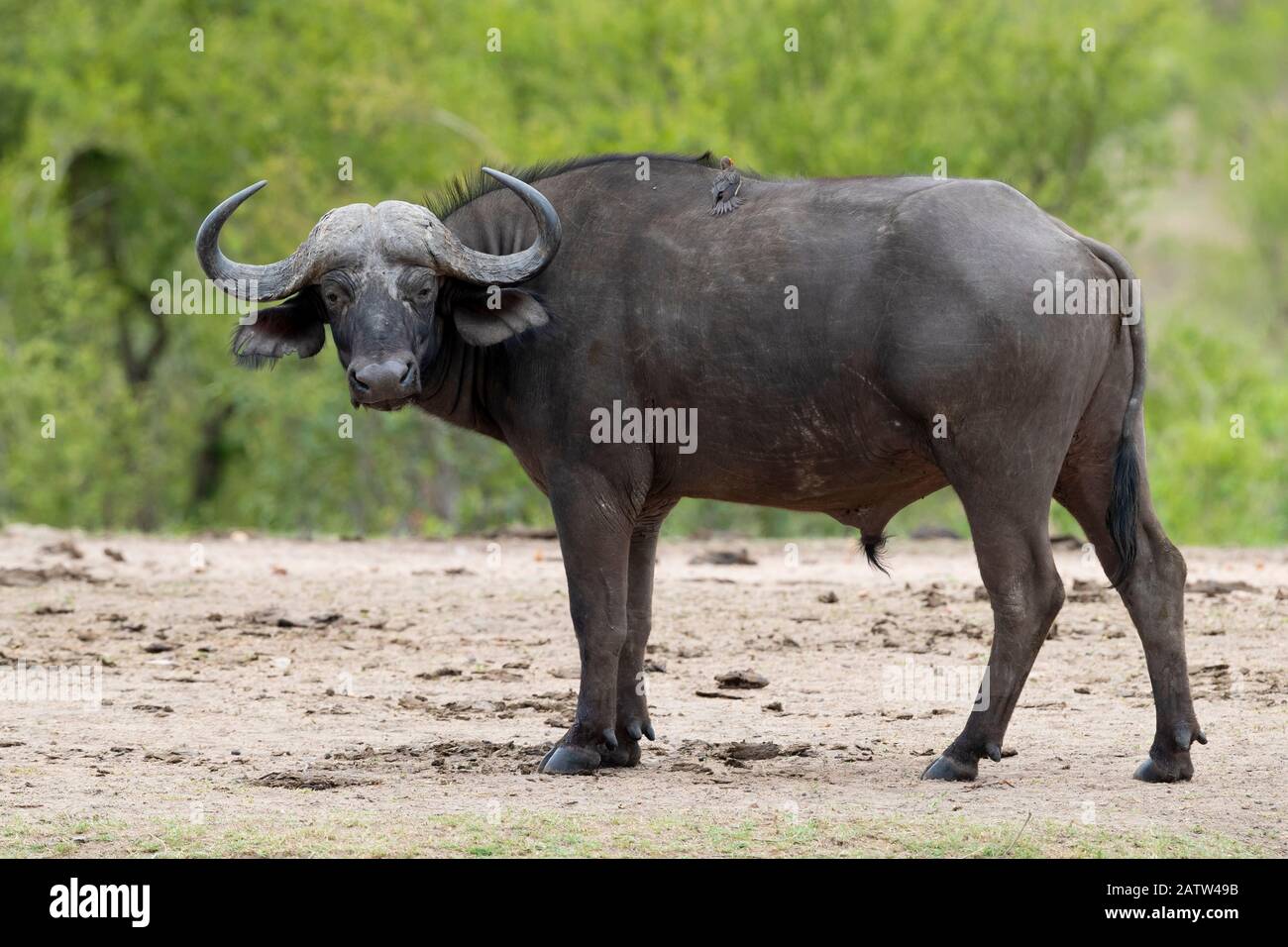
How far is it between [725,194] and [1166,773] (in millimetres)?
3432

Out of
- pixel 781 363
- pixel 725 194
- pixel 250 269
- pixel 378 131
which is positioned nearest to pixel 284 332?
pixel 250 269

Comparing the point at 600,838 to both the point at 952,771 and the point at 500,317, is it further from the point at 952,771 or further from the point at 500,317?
the point at 500,317

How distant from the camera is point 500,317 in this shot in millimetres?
8594

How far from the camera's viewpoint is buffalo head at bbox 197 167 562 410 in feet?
27.1

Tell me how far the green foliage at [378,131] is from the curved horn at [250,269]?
67.7ft

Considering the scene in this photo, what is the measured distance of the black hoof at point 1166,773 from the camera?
27.1 feet

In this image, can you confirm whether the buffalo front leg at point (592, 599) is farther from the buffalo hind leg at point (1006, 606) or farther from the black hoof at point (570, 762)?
the buffalo hind leg at point (1006, 606)

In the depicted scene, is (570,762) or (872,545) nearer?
(570,762)

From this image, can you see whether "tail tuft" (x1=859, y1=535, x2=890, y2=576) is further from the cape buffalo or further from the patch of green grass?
the patch of green grass

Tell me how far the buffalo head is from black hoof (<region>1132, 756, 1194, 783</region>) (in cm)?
352

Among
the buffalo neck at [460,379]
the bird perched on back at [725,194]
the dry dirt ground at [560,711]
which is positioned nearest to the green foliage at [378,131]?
the dry dirt ground at [560,711]

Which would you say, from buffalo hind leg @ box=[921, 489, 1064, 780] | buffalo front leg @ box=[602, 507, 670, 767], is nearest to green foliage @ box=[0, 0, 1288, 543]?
buffalo front leg @ box=[602, 507, 670, 767]

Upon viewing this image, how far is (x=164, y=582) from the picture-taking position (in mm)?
14336

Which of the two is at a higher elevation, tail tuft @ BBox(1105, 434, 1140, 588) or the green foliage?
the green foliage
